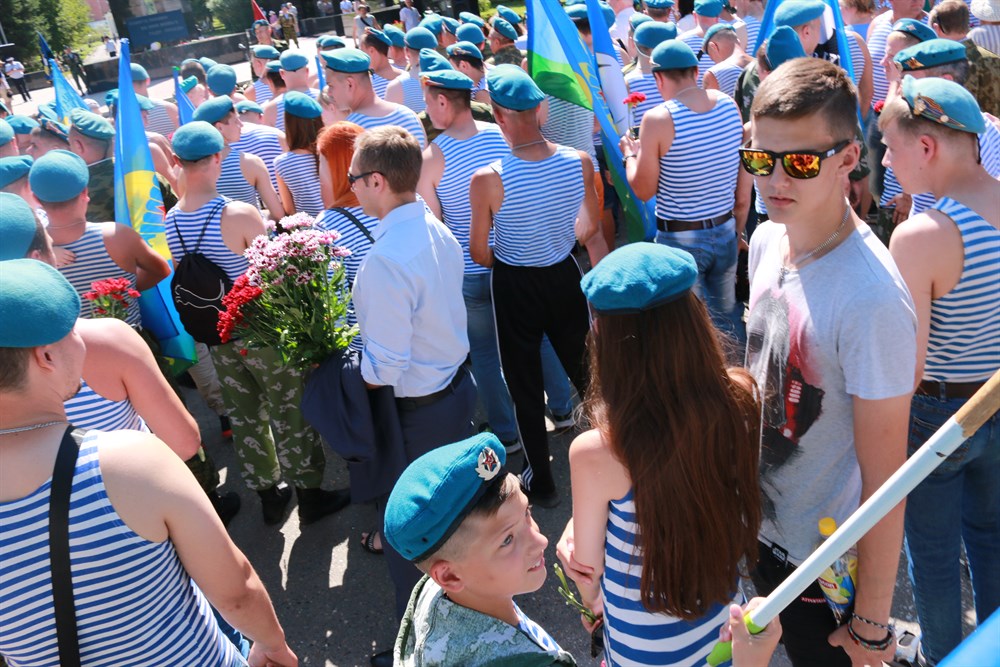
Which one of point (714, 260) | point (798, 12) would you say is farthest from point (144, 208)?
point (798, 12)

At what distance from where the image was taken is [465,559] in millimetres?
1661

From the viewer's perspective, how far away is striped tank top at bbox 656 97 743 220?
4309mm

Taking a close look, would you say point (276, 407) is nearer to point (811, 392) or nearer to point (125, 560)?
point (125, 560)

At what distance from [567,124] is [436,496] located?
15.3 ft

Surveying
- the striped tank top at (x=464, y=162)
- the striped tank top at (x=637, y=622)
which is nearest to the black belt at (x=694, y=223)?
the striped tank top at (x=464, y=162)

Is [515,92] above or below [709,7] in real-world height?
above

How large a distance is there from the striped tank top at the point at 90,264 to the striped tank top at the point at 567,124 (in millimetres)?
3232

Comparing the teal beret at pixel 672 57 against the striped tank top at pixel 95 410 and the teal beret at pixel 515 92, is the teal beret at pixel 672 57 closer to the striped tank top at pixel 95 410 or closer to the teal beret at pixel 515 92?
the teal beret at pixel 515 92

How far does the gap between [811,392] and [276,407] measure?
9.99 feet

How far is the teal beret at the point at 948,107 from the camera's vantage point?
2.33m

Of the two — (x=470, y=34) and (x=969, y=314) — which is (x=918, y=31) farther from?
(x=470, y=34)

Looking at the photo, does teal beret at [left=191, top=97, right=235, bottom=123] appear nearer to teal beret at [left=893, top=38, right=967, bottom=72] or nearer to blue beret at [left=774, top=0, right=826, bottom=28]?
blue beret at [left=774, top=0, right=826, bottom=28]

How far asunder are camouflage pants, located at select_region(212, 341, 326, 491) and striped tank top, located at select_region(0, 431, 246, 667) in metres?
2.23

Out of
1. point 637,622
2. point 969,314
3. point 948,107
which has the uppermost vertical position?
point 948,107
